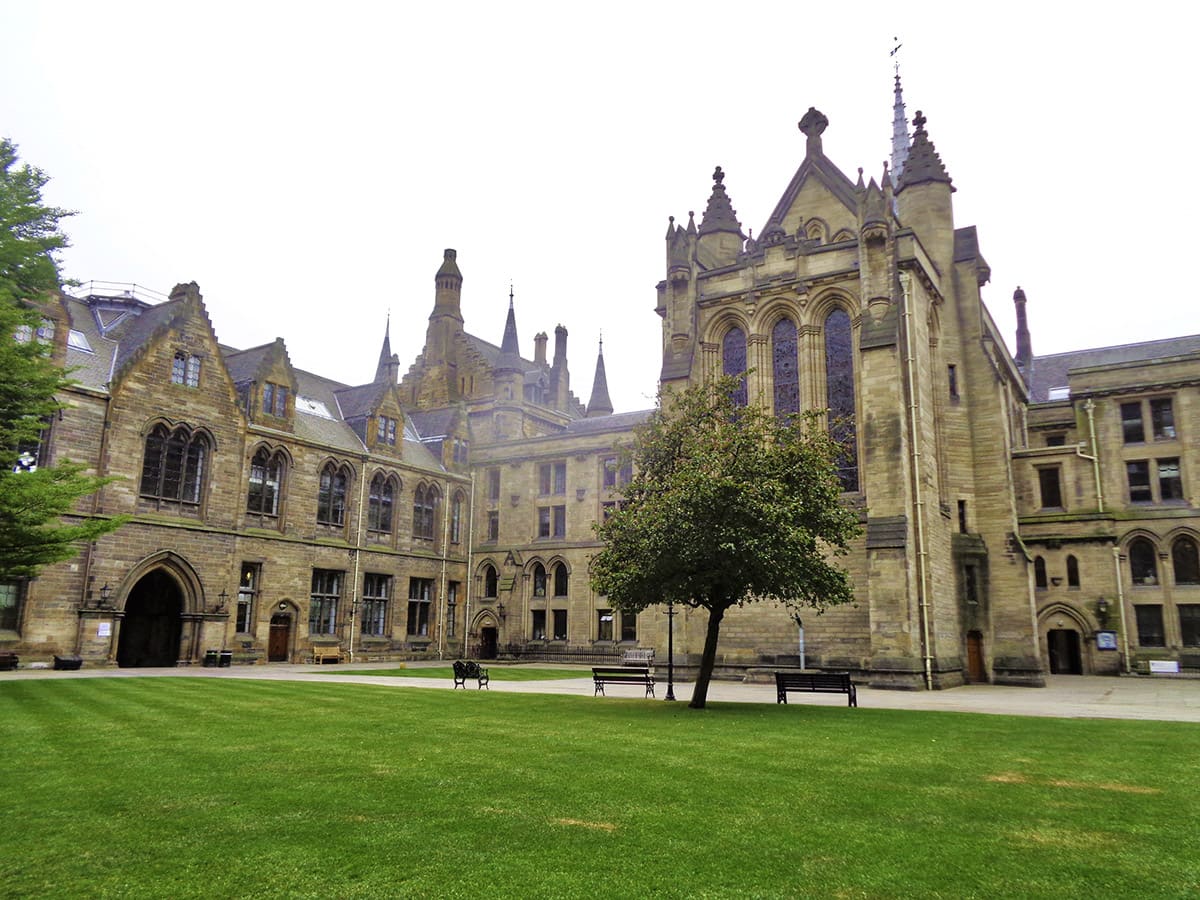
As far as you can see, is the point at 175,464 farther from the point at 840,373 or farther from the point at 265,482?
the point at 840,373

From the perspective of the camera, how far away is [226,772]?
10.4 m

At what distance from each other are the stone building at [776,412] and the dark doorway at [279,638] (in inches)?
5.5

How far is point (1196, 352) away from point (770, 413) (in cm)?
2614

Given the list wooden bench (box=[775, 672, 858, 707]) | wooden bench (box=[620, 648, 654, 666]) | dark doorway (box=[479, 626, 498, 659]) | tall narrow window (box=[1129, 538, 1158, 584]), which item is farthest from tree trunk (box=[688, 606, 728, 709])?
dark doorway (box=[479, 626, 498, 659])

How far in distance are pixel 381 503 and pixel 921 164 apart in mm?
33955

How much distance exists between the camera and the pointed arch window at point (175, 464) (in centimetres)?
3650

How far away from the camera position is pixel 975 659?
34.1 metres

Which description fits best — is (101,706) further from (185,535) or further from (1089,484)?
(1089,484)

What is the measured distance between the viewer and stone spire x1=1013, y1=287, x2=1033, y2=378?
57.8 metres

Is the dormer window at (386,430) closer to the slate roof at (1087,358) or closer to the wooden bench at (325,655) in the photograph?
the wooden bench at (325,655)

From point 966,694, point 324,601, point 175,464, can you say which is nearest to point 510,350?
point 324,601

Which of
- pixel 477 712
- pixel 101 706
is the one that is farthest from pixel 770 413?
pixel 101 706

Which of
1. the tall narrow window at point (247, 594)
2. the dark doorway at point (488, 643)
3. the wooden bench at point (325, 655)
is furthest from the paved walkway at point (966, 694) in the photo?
the dark doorway at point (488, 643)

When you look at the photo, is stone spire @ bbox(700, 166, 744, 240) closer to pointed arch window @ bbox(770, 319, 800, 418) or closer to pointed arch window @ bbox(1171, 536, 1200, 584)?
pointed arch window @ bbox(770, 319, 800, 418)
